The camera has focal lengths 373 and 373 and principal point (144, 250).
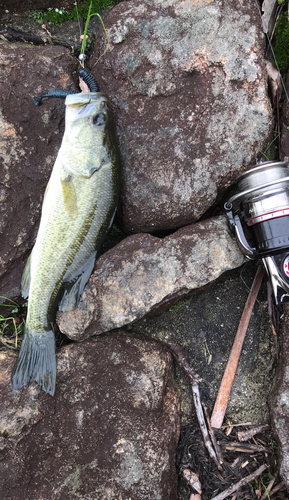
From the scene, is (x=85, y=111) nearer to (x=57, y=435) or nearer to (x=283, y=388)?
(x=57, y=435)

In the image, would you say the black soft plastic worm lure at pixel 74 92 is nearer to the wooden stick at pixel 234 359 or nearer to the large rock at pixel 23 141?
the large rock at pixel 23 141

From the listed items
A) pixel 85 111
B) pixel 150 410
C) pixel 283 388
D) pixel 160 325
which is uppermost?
pixel 85 111

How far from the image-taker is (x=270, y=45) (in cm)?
388

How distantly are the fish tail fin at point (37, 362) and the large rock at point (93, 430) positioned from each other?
7cm

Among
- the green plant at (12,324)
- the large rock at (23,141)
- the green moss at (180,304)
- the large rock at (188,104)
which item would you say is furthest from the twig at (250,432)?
the large rock at (23,141)

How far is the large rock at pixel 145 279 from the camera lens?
3.39 m

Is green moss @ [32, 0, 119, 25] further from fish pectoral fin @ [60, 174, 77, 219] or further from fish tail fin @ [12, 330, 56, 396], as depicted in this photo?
fish tail fin @ [12, 330, 56, 396]

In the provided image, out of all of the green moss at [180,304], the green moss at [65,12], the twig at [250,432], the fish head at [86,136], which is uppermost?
the green moss at [65,12]

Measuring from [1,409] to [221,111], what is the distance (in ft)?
11.0

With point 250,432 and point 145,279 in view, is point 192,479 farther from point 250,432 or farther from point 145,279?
point 145,279

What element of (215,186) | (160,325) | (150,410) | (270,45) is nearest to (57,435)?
(150,410)

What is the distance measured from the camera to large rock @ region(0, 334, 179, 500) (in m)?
3.07

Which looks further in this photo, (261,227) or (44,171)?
(44,171)

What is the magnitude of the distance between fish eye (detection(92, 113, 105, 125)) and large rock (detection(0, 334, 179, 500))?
1.97 meters
